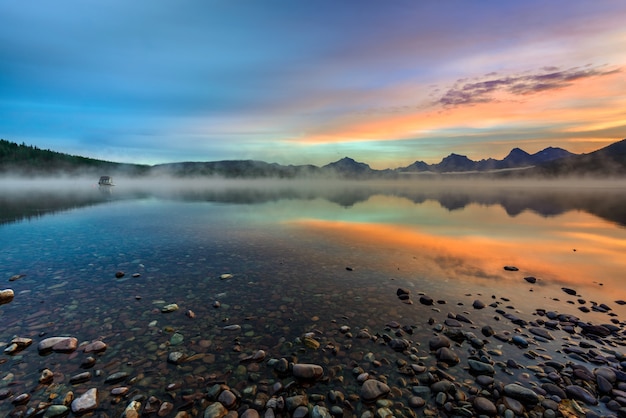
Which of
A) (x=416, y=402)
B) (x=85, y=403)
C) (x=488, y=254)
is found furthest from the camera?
(x=488, y=254)

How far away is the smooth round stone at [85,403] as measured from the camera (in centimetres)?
740

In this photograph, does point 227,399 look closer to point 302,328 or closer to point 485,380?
point 302,328

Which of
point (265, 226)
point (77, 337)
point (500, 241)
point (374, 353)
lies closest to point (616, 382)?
point (374, 353)

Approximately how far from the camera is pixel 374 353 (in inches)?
410

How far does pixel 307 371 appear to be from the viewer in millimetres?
9109

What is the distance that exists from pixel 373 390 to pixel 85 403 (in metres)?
7.67

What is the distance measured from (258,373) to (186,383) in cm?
208

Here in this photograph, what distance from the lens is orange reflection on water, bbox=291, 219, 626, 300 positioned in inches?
741

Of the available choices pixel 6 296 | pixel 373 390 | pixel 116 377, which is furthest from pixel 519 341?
pixel 6 296

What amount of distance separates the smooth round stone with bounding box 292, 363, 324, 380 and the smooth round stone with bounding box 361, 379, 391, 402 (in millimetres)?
1377

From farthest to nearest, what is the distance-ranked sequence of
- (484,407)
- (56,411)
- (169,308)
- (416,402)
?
(169,308)
(416,402)
(484,407)
(56,411)

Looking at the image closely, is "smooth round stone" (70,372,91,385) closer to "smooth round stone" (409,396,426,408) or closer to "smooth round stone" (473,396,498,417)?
"smooth round stone" (409,396,426,408)

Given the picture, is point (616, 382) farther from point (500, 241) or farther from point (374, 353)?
point (500, 241)

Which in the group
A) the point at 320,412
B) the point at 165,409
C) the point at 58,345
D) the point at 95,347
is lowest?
the point at 320,412
